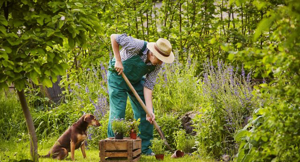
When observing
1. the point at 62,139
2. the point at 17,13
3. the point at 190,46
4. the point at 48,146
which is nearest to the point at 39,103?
the point at 48,146

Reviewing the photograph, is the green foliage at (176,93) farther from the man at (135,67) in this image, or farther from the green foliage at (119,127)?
the green foliage at (119,127)

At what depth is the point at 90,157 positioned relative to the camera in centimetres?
551

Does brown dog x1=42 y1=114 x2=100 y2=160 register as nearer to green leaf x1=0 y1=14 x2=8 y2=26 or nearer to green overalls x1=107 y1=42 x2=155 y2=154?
green overalls x1=107 y1=42 x2=155 y2=154

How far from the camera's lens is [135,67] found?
540cm

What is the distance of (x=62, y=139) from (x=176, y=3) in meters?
3.83

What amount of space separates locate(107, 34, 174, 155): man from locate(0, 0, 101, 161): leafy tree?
114 cm

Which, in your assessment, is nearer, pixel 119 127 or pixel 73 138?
pixel 119 127

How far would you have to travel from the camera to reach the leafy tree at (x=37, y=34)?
3.84 meters

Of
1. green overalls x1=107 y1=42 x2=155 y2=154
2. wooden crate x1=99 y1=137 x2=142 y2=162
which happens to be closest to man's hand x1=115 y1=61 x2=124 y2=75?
green overalls x1=107 y1=42 x2=155 y2=154

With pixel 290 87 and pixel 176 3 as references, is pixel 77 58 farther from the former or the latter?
pixel 290 87

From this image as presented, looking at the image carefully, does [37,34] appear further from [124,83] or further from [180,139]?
[180,139]

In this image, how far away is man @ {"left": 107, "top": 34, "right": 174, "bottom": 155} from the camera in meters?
5.24

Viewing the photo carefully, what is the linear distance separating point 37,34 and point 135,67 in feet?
5.69

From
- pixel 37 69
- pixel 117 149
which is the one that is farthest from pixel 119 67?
pixel 37 69
